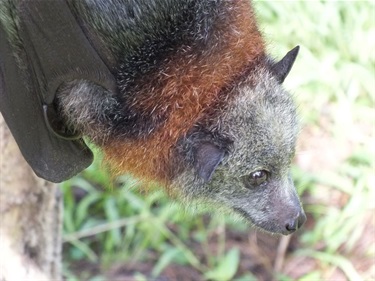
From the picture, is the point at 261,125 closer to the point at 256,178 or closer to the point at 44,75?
the point at 256,178

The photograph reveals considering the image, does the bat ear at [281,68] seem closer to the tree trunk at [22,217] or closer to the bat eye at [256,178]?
the bat eye at [256,178]

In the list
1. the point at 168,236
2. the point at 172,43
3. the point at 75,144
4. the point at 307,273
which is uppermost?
the point at 172,43

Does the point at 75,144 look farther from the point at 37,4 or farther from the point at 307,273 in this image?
the point at 307,273

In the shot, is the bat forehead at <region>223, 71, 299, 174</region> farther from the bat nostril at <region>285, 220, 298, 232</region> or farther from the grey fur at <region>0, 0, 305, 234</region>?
the bat nostril at <region>285, 220, 298, 232</region>

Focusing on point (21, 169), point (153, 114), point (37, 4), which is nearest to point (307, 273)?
point (21, 169)

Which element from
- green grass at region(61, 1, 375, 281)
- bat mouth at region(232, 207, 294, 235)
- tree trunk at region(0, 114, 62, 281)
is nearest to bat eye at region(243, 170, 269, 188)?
bat mouth at region(232, 207, 294, 235)
